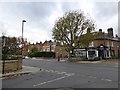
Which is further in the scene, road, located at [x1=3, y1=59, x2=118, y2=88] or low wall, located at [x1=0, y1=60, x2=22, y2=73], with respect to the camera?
low wall, located at [x1=0, y1=60, x2=22, y2=73]

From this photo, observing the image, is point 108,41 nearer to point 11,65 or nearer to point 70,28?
point 70,28

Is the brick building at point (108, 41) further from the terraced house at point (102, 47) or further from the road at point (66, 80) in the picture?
the road at point (66, 80)

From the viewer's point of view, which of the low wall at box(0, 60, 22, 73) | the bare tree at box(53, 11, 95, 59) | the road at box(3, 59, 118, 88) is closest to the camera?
the road at box(3, 59, 118, 88)

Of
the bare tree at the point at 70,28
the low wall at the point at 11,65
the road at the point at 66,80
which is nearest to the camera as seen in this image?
the road at the point at 66,80

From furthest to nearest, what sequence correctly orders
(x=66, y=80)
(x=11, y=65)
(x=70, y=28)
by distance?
(x=70, y=28)
(x=11, y=65)
(x=66, y=80)

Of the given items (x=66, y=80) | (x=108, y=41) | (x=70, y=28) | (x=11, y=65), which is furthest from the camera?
(x=108, y=41)

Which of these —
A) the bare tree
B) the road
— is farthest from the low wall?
the bare tree

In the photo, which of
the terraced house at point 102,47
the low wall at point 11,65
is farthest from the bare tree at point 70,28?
the low wall at point 11,65

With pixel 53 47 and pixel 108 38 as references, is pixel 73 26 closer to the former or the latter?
pixel 108 38

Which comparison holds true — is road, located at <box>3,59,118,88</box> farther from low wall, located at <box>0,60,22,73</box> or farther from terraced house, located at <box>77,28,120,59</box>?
terraced house, located at <box>77,28,120,59</box>

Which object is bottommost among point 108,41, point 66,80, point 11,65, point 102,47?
point 66,80

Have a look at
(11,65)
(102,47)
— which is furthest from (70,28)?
(11,65)

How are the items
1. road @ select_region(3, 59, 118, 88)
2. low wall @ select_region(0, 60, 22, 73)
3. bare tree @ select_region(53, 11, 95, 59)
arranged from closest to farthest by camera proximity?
road @ select_region(3, 59, 118, 88)
low wall @ select_region(0, 60, 22, 73)
bare tree @ select_region(53, 11, 95, 59)

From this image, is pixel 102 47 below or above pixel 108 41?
below
